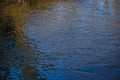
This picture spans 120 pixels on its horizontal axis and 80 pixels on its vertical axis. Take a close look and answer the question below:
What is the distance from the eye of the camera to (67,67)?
11586 millimetres

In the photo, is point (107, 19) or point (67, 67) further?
point (107, 19)

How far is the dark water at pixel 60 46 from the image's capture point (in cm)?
1109

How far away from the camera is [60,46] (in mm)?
14469

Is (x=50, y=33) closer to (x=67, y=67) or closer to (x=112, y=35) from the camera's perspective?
(x=112, y=35)

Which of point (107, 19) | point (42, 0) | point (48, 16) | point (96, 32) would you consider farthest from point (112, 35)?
point (42, 0)

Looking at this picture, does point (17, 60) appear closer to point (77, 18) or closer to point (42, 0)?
point (77, 18)

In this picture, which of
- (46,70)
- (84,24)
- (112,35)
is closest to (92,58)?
(46,70)

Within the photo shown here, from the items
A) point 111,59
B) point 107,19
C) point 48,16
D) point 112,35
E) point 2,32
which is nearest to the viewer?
point 111,59

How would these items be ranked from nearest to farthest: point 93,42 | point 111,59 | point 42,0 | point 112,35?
point 111,59 → point 93,42 → point 112,35 → point 42,0

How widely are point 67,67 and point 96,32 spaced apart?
19.0 ft

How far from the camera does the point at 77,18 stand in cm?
2145

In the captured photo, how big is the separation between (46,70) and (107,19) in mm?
10234

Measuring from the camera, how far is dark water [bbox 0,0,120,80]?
11.1m

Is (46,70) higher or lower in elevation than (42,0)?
higher
